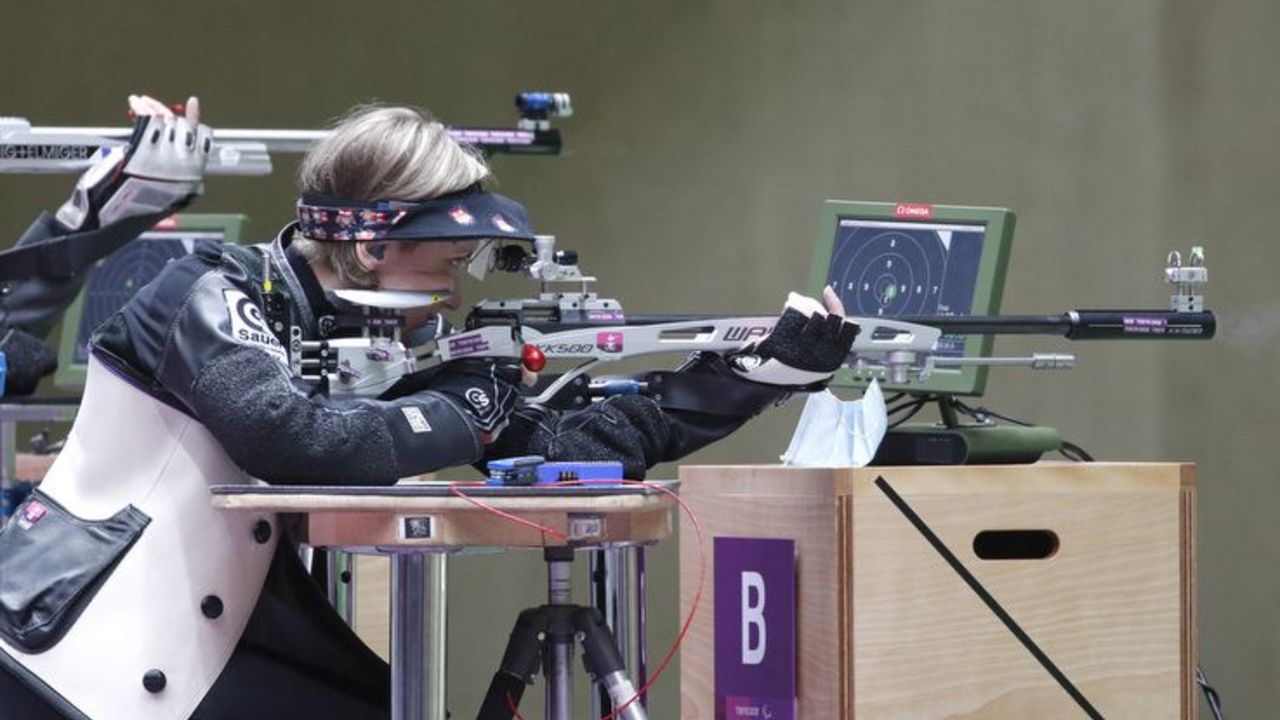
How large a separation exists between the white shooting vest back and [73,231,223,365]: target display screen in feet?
7.60

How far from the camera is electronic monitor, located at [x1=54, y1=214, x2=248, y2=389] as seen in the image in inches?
188

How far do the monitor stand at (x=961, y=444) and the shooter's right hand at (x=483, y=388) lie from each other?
0.59 metres

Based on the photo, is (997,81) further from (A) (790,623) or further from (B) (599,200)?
(A) (790,623)

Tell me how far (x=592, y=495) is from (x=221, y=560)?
1.75 ft

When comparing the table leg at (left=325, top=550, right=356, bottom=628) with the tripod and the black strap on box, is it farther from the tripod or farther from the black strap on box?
the black strap on box


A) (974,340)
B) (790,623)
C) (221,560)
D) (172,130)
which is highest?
(172,130)

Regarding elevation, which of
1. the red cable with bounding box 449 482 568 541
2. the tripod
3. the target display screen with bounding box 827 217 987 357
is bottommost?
the tripod

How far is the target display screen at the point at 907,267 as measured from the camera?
3.18 m

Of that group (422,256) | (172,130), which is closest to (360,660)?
(422,256)

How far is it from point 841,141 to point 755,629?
2242 mm

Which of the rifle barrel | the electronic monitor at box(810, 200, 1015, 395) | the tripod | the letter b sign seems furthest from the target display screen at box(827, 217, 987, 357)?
the tripod

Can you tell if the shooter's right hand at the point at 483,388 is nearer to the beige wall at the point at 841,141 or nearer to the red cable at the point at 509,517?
the red cable at the point at 509,517

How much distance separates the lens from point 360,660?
2621 mm

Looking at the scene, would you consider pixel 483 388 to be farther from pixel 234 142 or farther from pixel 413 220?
pixel 234 142
